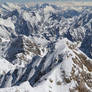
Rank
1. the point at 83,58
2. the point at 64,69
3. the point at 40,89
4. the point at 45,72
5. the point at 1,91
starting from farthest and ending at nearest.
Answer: the point at 83,58, the point at 45,72, the point at 64,69, the point at 40,89, the point at 1,91

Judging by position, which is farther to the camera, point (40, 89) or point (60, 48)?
point (60, 48)

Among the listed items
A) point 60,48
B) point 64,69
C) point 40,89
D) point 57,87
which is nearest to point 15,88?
point 40,89

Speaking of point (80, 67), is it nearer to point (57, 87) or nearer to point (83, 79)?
point (83, 79)

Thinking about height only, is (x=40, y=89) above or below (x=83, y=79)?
above

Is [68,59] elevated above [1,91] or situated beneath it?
situated beneath

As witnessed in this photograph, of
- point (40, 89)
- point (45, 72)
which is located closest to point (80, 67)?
point (45, 72)

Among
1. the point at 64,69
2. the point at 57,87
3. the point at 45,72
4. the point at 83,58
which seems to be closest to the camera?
the point at 57,87

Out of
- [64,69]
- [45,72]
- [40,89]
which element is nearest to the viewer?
[40,89]

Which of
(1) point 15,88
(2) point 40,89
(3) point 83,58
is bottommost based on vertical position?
(3) point 83,58

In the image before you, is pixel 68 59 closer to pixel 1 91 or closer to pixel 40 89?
pixel 40 89
